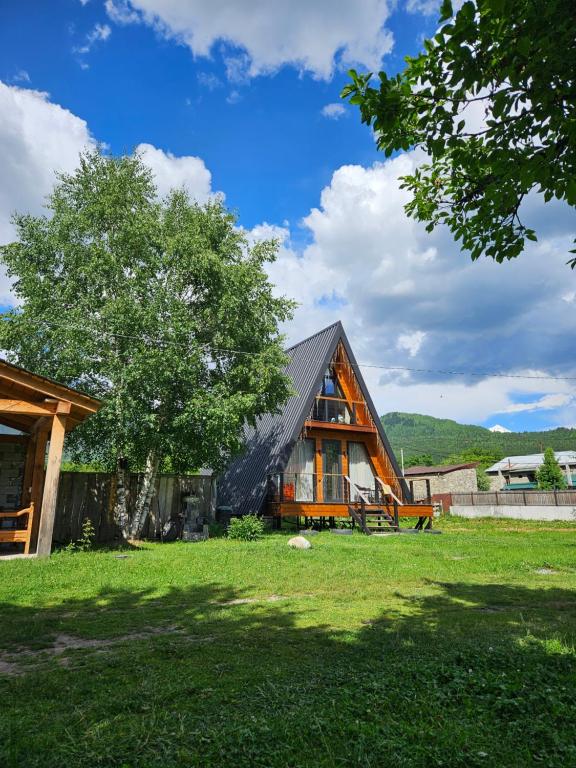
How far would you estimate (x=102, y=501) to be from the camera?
13922mm

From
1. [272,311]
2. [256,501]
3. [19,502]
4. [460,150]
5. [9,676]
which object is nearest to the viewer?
[9,676]

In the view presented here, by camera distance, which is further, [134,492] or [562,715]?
[134,492]

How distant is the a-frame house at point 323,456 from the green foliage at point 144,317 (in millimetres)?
4188

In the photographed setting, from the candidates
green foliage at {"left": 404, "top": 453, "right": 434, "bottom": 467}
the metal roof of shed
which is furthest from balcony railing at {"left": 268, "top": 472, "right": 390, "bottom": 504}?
green foliage at {"left": 404, "top": 453, "right": 434, "bottom": 467}

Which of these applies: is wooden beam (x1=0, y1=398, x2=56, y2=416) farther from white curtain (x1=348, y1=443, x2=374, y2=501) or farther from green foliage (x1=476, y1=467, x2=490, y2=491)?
green foliage (x1=476, y1=467, x2=490, y2=491)

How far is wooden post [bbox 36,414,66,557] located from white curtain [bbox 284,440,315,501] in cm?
1074

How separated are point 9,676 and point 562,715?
12.6 feet

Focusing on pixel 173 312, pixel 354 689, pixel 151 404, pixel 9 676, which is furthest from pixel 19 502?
pixel 354 689

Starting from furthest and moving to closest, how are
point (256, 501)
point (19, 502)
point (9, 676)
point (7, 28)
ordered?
point (256, 501) < point (19, 502) < point (7, 28) < point (9, 676)

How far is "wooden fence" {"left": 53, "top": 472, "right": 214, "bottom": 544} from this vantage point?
518 inches

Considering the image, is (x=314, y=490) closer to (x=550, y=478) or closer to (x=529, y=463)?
(x=550, y=478)

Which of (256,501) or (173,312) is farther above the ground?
(173,312)

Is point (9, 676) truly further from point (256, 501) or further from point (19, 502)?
point (256, 501)

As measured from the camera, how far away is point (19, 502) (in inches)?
504
